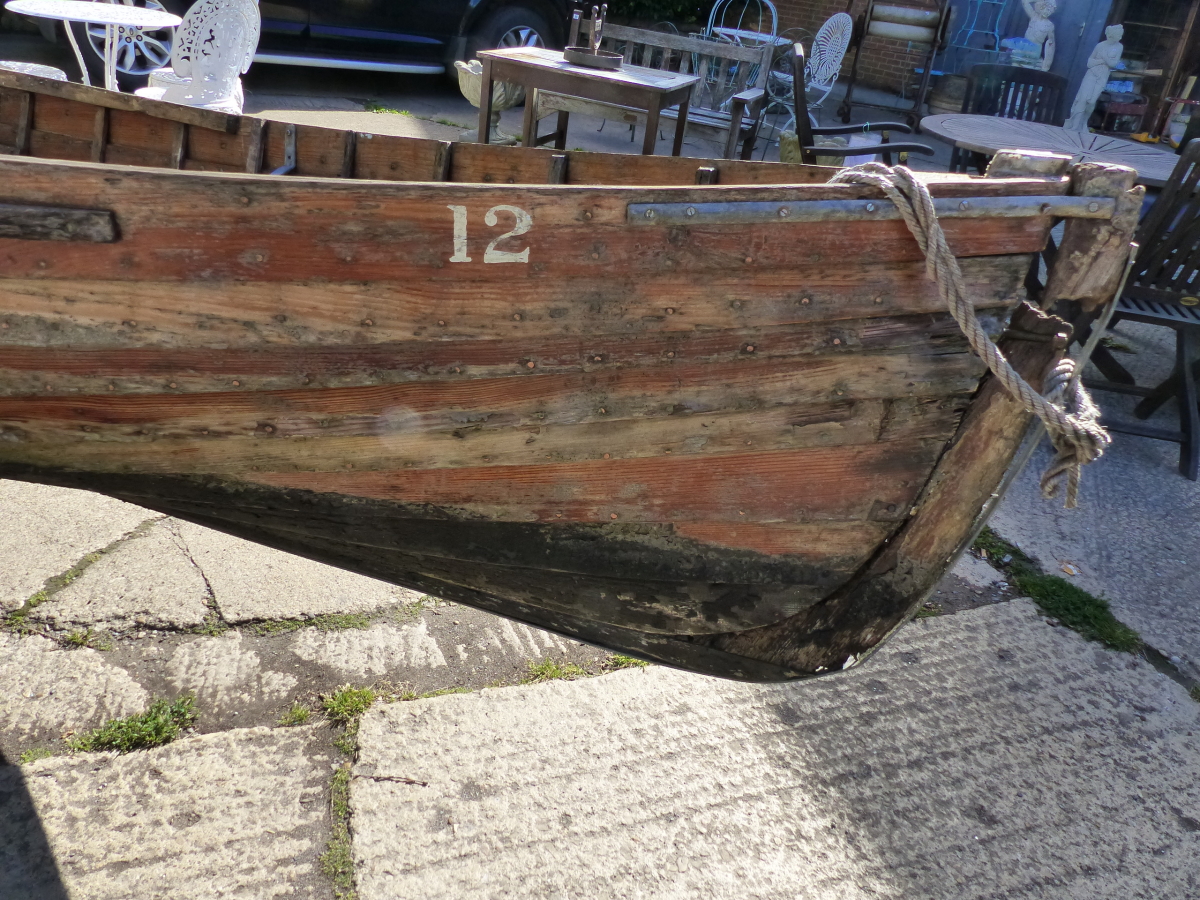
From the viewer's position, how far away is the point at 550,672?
7.86 feet

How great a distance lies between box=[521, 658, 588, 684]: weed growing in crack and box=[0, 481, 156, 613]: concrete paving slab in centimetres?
134

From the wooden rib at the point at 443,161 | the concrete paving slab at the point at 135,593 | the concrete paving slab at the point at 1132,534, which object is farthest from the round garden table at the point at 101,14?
the concrete paving slab at the point at 1132,534

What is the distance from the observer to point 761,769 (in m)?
2.15

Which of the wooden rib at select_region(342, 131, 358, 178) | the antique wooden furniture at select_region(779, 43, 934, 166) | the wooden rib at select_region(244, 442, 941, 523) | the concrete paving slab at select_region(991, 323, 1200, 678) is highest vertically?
the antique wooden furniture at select_region(779, 43, 934, 166)

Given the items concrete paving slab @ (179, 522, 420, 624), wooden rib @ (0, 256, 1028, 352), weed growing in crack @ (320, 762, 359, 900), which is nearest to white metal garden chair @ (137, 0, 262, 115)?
concrete paving slab @ (179, 522, 420, 624)

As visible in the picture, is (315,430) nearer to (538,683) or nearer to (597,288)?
(597,288)

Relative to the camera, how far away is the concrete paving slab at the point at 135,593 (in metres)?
2.35

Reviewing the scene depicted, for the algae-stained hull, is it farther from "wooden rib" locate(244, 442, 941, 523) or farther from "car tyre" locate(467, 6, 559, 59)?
"car tyre" locate(467, 6, 559, 59)

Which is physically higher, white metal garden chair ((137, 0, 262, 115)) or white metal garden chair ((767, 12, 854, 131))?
white metal garden chair ((767, 12, 854, 131))

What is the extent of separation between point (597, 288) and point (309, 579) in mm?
1564

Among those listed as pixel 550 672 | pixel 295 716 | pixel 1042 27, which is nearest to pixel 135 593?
pixel 295 716

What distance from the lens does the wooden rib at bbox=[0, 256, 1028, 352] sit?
4.91 feet

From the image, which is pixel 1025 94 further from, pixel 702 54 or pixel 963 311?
pixel 963 311

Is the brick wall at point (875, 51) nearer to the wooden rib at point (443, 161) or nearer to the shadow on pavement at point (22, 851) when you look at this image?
the wooden rib at point (443, 161)
